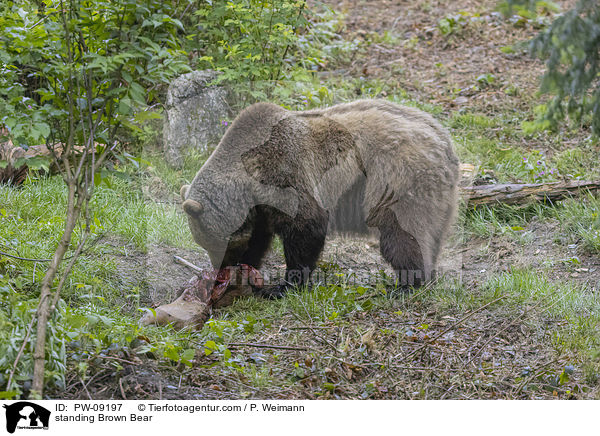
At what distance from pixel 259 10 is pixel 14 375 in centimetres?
551

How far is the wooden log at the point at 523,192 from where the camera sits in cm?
646

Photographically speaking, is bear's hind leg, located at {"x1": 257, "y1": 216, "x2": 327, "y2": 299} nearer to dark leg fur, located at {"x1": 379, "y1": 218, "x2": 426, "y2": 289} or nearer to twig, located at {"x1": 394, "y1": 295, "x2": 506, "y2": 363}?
dark leg fur, located at {"x1": 379, "y1": 218, "x2": 426, "y2": 289}

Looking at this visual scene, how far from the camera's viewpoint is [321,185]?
5422mm

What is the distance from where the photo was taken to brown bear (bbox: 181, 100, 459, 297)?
5266 millimetres

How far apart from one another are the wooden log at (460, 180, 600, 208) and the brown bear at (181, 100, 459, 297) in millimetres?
1289

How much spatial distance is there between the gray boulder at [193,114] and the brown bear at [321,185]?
2.14m

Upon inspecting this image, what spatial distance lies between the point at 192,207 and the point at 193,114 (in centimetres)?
276

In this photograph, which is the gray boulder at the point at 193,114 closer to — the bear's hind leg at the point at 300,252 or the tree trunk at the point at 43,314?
the bear's hind leg at the point at 300,252

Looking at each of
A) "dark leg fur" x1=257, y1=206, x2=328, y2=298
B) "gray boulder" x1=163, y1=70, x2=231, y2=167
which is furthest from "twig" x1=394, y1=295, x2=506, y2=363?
"gray boulder" x1=163, y1=70, x2=231, y2=167

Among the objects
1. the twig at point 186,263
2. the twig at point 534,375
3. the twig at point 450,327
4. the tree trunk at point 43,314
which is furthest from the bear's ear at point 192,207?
the twig at point 534,375

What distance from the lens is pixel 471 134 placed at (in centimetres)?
820

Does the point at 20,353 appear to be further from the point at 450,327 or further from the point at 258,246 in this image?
the point at 258,246
